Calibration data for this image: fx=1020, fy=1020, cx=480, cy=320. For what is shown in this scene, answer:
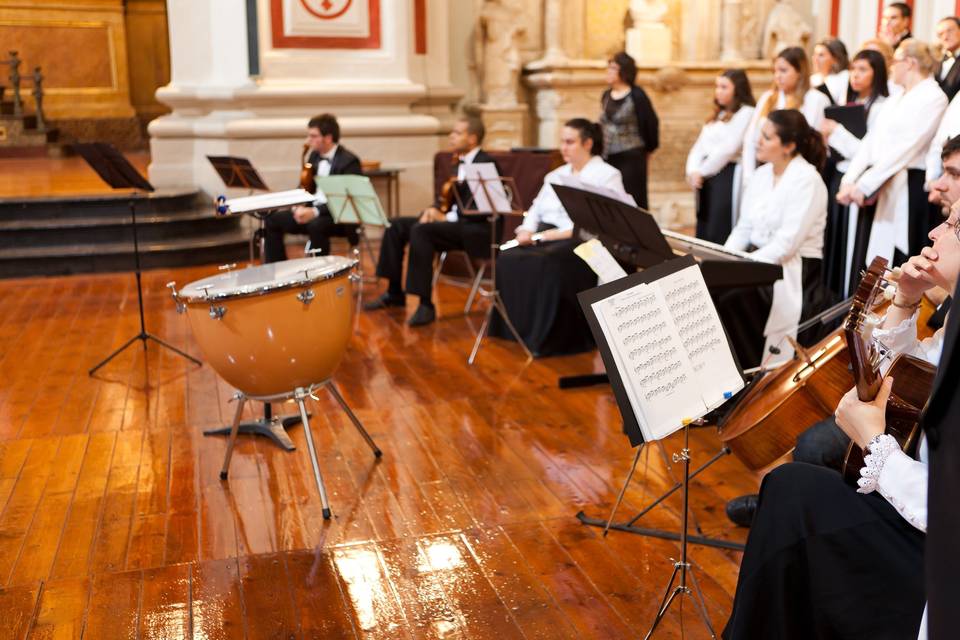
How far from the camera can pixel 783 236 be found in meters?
4.38

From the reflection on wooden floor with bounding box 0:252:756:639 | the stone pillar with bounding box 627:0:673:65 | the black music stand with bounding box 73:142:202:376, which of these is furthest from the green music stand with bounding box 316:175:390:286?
the stone pillar with bounding box 627:0:673:65

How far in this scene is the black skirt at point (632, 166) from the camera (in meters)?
7.24

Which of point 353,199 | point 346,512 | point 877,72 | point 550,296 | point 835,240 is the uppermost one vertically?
point 877,72

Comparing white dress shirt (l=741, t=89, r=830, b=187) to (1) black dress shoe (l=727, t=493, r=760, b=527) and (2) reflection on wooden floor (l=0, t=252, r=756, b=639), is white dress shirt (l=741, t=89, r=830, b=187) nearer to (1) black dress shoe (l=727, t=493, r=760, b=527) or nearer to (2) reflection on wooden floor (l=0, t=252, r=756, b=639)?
(2) reflection on wooden floor (l=0, t=252, r=756, b=639)

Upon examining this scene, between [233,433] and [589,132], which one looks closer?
[233,433]

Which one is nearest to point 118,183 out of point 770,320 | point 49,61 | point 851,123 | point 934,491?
point 770,320

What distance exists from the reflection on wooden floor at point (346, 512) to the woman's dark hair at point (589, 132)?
3.77 ft

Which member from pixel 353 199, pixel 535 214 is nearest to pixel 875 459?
pixel 535 214

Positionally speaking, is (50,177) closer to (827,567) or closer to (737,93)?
(737,93)

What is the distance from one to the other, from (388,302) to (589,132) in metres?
1.87

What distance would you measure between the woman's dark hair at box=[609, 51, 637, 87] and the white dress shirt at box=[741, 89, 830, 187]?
1203 mm

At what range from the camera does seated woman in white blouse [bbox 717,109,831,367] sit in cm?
437

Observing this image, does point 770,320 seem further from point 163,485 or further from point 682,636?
point 163,485

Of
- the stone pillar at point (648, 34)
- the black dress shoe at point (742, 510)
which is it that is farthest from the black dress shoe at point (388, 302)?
the stone pillar at point (648, 34)
